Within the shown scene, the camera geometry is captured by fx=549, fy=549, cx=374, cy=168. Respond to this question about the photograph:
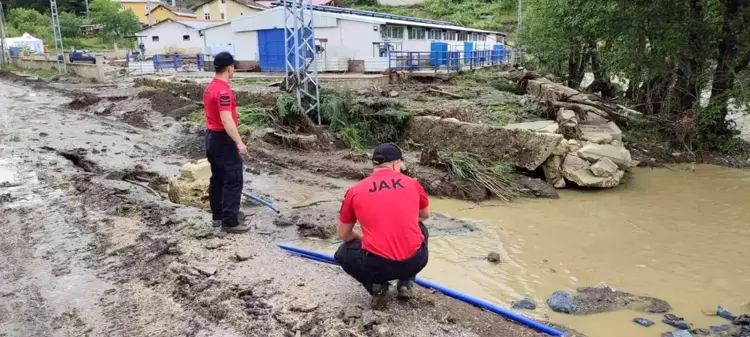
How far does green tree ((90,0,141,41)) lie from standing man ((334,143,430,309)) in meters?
62.2

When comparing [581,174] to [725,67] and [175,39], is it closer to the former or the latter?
[725,67]

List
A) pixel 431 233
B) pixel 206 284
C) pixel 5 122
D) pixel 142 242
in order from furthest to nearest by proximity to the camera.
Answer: pixel 5 122 → pixel 431 233 → pixel 142 242 → pixel 206 284

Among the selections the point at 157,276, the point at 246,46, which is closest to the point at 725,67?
the point at 157,276

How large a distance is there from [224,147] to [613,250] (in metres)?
5.34

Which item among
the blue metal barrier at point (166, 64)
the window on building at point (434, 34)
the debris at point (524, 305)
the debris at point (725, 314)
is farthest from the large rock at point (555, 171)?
the blue metal barrier at point (166, 64)

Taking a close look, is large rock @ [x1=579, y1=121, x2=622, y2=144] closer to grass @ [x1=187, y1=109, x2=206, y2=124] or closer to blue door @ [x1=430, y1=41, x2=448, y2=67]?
grass @ [x1=187, y1=109, x2=206, y2=124]

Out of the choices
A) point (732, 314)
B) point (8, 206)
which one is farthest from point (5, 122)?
point (732, 314)

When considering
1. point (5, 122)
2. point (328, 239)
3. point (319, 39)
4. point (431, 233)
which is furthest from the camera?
point (319, 39)

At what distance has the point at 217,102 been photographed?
531 cm

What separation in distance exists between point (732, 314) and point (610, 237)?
103 inches

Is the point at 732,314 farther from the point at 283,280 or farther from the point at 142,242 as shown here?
the point at 142,242

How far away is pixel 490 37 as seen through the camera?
47.9 metres

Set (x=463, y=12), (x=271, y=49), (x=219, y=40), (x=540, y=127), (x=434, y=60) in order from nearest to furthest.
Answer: (x=540, y=127) → (x=434, y=60) → (x=271, y=49) → (x=219, y=40) → (x=463, y=12)

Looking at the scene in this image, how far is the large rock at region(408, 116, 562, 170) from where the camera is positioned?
35.7ft
